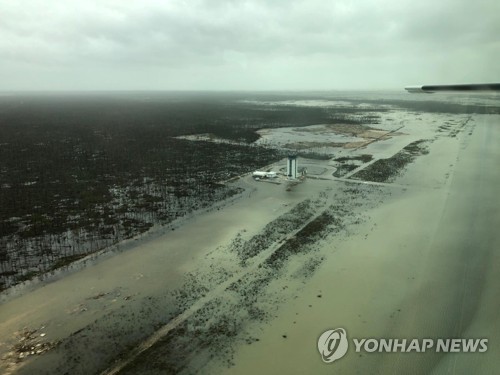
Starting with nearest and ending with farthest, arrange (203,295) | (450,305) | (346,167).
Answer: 1. (450,305)
2. (203,295)
3. (346,167)

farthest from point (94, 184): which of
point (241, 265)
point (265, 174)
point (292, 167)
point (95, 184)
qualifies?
point (241, 265)

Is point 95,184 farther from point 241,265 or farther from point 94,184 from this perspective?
point 241,265

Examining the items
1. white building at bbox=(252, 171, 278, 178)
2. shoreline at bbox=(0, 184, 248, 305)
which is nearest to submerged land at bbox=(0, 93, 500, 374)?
shoreline at bbox=(0, 184, 248, 305)

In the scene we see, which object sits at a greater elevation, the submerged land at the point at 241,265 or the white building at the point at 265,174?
the white building at the point at 265,174

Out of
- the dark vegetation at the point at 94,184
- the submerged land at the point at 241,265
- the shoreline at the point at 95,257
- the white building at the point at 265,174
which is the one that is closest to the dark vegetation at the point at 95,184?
the dark vegetation at the point at 94,184

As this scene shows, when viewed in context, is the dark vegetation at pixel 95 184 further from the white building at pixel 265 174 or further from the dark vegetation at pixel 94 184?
the white building at pixel 265 174

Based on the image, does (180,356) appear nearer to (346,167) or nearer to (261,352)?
(261,352)

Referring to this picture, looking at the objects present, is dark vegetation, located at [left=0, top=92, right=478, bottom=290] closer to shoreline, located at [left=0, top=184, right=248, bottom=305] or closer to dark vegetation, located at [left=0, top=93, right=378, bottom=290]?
dark vegetation, located at [left=0, top=93, right=378, bottom=290]

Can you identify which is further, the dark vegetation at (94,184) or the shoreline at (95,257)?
the dark vegetation at (94,184)

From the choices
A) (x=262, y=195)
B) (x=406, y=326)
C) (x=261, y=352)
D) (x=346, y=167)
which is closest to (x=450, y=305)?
(x=406, y=326)
